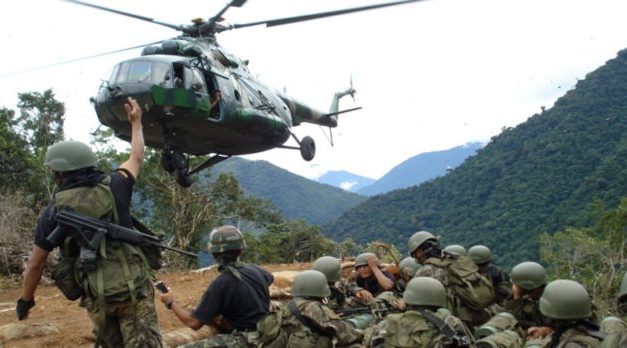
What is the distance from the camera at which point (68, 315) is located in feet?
28.9

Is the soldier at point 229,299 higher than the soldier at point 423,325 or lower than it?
higher

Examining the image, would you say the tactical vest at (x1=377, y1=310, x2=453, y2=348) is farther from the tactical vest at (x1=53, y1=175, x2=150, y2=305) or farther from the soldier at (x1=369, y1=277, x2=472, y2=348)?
the tactical vest at (x1=53, y1=175, x2=150, y2=305)

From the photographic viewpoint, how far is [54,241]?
4.04 m

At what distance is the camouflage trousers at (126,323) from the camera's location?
415cm

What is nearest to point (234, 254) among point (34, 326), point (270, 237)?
point (34, 326)

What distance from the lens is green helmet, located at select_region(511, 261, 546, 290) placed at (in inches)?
255

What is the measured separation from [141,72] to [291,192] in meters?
96.6

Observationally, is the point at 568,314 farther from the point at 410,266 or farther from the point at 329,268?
the point at 410,266

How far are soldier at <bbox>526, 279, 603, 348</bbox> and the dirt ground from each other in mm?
3927

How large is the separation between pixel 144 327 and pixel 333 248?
20.2 metres

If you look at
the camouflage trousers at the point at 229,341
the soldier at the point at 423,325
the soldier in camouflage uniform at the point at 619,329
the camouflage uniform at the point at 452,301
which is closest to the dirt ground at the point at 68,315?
the camouflage trousers at the point at 229,341

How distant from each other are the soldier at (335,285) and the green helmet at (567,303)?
2.53 m

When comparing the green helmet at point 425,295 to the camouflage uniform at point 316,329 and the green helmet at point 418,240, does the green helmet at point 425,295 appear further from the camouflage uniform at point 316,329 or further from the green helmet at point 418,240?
the green helmet at point 418,240

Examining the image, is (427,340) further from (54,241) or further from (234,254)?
(54,241)
